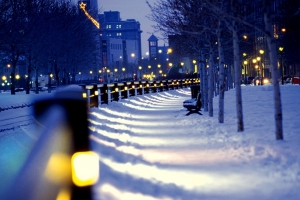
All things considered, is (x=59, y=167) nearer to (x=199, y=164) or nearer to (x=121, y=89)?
(x=199, y=164)

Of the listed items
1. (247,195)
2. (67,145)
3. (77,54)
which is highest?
(77,54)

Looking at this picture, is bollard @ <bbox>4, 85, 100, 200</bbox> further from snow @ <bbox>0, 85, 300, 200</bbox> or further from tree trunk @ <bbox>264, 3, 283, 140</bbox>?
tree trunk @ <bbox>264, 3, 283, 140</bbox>

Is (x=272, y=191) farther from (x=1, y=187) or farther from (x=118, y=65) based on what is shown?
(x=118, y=65)

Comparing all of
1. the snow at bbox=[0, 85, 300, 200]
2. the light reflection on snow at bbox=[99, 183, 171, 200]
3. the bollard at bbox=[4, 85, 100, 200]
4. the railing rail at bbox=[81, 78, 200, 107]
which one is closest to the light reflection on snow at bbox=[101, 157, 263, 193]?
the snow at bbox=[0, 85, 300, 200]

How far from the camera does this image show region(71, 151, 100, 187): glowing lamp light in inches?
177

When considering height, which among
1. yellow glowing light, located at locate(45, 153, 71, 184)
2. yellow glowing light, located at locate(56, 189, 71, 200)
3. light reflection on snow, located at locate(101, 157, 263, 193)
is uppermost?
yellow glowing light, located at locate(45, 153, 71, 184)

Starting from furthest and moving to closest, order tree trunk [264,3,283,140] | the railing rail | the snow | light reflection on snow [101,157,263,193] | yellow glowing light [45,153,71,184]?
the railing rail → tree trunk [264,3,283,140] → light reflection on snow [101,157,263,193] → the snow → yellow glowing light [45,153,71,184]

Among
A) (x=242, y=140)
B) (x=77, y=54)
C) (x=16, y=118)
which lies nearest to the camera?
(x=242, y=140)

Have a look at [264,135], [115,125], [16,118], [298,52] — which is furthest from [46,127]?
[298,52]

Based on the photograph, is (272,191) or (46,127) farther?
(272,191)

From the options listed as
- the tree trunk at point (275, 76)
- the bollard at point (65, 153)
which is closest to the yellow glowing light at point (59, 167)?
the bollard at point (65, 153)

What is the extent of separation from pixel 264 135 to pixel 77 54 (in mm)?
45868

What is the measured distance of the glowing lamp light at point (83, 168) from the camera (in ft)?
14.8

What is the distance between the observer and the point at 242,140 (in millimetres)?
12250
